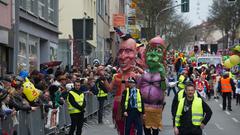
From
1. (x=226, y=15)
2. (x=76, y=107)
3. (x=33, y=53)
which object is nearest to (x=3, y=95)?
(x=76, y=107)

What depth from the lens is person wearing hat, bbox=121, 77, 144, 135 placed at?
1393cm

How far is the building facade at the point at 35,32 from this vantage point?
22.5 meters

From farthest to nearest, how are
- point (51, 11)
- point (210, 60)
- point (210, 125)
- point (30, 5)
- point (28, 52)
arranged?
point (210, 60) < point (51, 11) < point (30, 5) < point (28, 52) < point (210, 125)

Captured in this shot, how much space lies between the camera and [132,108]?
551 inches

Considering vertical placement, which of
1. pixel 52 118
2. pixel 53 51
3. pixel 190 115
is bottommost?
pixel 52 118

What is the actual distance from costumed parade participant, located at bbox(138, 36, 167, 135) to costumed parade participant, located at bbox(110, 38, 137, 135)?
1.35 ft

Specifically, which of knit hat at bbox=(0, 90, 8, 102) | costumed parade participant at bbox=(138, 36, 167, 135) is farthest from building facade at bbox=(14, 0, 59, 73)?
knit hat at bbox=(0, 90, 8, 102)

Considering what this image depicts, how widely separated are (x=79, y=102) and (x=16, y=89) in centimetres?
315

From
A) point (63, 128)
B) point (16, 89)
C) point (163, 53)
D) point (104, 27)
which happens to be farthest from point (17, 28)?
point (104, 27)

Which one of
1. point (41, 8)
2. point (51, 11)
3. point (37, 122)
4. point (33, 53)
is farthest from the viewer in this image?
point (51, 11)

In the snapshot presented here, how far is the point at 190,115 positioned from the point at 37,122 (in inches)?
167

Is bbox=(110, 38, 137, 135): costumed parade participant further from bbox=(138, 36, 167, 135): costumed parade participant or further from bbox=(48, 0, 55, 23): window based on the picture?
bbox=(48, 0, 55, 23): window

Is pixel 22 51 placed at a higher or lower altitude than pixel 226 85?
higher

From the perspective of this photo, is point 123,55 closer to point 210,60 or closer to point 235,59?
point 235,59
